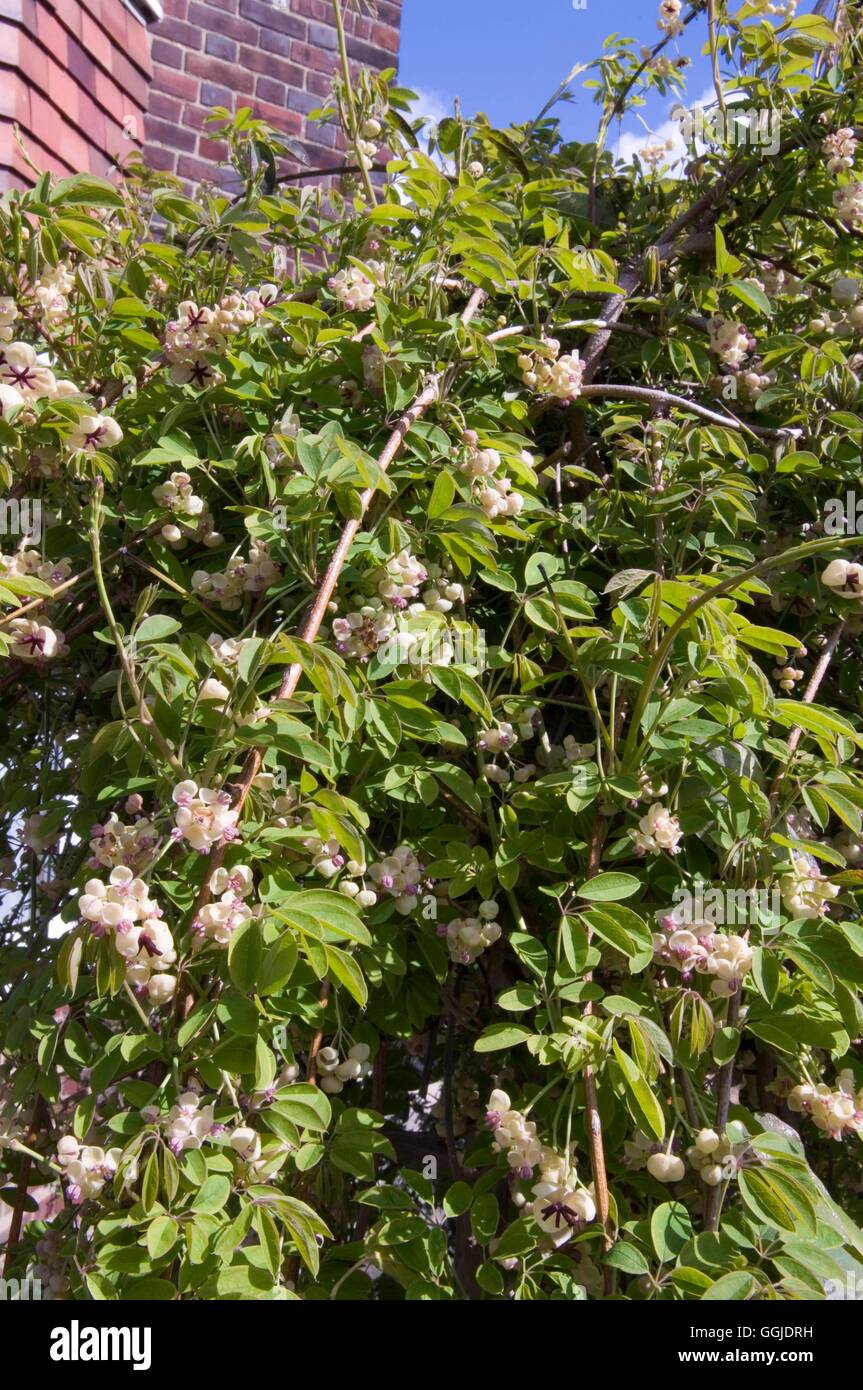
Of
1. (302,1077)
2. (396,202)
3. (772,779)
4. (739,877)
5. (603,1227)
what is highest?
(396,202)

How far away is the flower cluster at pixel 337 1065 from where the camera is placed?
50.7 inches

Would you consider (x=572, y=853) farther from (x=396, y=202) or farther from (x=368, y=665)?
(x=396, y=202)

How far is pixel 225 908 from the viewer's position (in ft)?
3.52

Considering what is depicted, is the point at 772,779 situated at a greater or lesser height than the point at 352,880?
greater

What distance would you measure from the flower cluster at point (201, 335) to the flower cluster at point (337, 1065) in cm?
87

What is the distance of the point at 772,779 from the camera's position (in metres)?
1.42

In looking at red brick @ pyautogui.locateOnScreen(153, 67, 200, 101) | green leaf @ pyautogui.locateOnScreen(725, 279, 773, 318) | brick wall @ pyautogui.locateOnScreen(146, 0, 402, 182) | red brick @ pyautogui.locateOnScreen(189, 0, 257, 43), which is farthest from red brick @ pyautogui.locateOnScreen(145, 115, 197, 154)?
green leaf @ pyautogui.locateOnScreen(725, 279, 773, 318)

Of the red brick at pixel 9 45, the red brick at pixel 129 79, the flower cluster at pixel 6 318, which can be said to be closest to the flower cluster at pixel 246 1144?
the flower cluster at pixel 6 318

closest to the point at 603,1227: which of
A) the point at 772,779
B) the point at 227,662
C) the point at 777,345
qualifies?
the point at 772,779

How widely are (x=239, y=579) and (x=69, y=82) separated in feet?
9.99

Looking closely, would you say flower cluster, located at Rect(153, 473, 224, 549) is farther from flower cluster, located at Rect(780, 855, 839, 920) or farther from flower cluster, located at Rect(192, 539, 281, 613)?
flower cluster, located at Rect(780, 855, 839, 920)

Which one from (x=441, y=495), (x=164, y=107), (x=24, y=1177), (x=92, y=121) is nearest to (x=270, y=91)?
(x=164, y=107)

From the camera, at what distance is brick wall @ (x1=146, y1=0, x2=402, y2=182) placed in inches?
172
